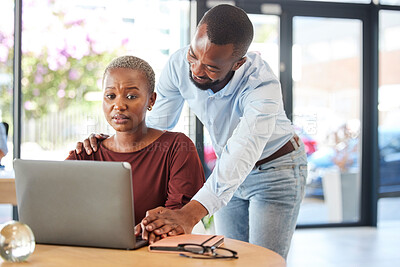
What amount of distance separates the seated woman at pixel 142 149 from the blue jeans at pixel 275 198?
0.98ft

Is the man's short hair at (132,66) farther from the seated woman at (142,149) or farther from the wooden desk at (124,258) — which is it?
the wooden desk at (124,258)

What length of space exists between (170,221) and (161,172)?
1.14 ft

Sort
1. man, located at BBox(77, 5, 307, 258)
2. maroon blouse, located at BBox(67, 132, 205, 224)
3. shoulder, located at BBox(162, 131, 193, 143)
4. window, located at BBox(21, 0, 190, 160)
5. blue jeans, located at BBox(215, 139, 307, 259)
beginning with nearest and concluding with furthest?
man, located at BBox(77, 5, 307, 258) < maroon blouse, located at BBox(67, 132, 205, 224) < shoulder, located at BBox(162, 131, 193, 143) < blue jeans, located at BBox(215, 139, 307, 259) < window, located at BBox(21, 0, 190, 160)

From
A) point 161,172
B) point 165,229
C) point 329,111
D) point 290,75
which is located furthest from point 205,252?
point 329,111

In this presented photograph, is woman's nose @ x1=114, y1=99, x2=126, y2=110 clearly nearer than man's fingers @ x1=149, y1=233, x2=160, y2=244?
No

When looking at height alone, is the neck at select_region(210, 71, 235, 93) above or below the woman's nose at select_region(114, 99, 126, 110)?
above

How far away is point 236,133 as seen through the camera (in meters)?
1.74

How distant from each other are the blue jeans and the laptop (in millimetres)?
720

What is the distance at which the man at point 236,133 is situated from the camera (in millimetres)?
1615

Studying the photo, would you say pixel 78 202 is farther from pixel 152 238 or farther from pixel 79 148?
pixel 79 148

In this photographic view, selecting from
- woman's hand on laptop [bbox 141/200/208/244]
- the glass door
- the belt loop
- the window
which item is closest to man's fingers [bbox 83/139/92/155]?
woman's hand on laptop [bbox 141/200/208/244]

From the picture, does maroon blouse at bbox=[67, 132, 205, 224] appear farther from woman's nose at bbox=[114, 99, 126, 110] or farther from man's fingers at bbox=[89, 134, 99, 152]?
woman's nose at bbox=[114, 99, 126, 110]

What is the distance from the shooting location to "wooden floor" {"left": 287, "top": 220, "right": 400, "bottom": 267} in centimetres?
381

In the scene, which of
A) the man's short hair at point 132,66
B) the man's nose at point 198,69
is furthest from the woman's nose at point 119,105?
the man's nose at point 198,69
